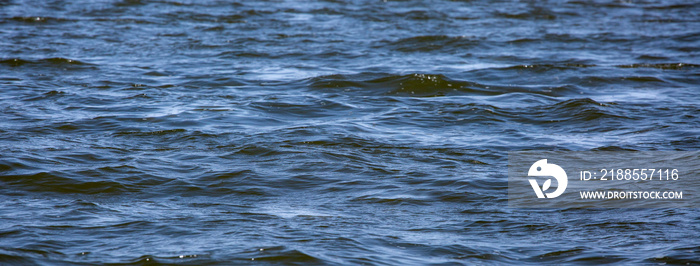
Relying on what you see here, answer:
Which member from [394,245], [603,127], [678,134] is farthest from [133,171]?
[678,134]

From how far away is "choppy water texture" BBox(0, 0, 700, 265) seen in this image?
5.25 m

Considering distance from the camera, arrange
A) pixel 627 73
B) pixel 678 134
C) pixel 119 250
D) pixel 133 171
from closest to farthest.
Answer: pixel 119 250
pixel 133 171
pixel 678 134
pixel 627 73

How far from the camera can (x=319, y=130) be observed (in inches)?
330

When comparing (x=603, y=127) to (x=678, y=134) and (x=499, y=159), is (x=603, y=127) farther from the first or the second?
(x=499, y=159)

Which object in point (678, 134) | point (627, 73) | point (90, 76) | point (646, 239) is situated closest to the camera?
point (646, 239)

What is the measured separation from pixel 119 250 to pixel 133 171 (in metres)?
1.96

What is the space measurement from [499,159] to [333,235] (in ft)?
9.04

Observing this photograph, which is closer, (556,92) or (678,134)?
(678,134)

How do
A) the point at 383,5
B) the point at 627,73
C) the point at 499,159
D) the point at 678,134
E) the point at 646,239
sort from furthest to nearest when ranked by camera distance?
the point at 383,5 → the point at 627,73 → the point at 678,134 → the point at 499,159 → the point at 646,239

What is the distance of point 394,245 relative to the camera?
518 cm

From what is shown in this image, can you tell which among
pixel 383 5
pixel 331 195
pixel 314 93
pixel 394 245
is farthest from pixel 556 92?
pixel 383 5

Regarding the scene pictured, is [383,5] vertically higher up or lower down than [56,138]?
higher up

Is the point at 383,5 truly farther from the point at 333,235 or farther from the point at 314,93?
the point at 333,235

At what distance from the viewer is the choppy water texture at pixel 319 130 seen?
17.2 feet
